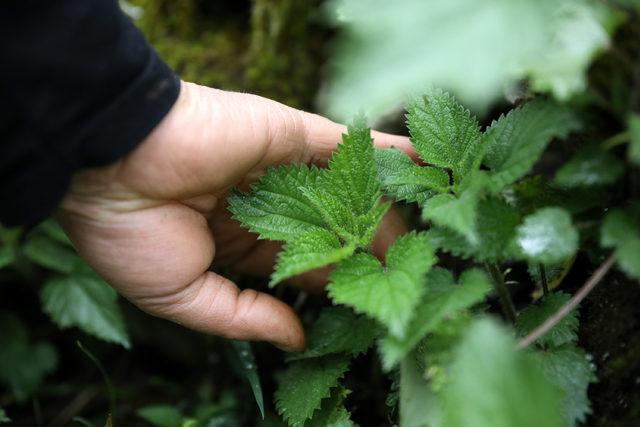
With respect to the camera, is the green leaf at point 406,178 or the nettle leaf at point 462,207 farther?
the green leaf at point 406,178

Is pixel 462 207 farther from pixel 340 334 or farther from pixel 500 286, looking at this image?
pixel 340 334

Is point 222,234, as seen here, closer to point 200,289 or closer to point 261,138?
point 200,289

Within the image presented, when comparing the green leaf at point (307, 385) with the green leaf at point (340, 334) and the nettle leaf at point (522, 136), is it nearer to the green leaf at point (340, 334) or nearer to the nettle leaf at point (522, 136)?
the green leaf at point (340, 334)

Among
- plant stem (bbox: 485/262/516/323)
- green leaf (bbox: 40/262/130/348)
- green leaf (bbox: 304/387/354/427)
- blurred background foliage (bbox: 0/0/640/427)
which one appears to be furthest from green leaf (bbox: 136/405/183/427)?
plant stem (bbox: 485/262/516/323)

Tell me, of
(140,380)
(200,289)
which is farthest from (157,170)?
(140,380)

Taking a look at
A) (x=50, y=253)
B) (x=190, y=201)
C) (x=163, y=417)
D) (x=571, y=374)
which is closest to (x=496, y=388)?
(x=571, y=374)

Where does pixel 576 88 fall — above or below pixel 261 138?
above

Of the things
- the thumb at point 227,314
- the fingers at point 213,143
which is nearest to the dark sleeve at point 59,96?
the fingers at point 213,143
